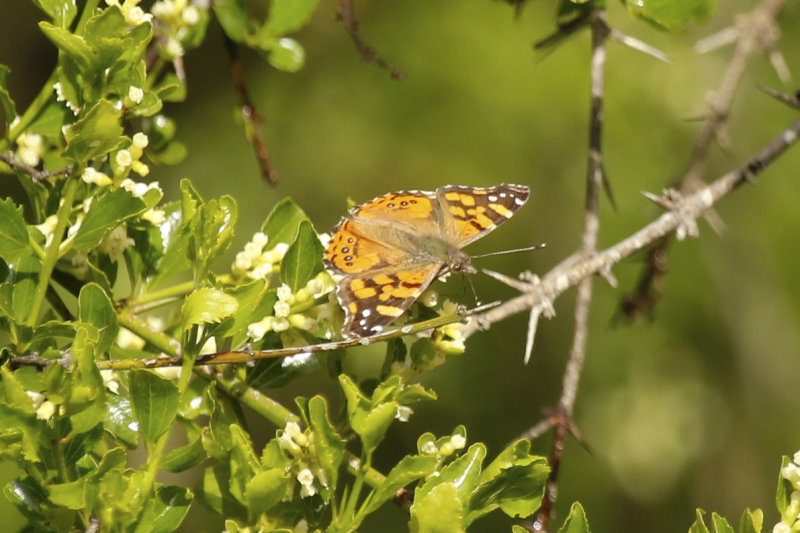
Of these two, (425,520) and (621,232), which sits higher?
(425,520)

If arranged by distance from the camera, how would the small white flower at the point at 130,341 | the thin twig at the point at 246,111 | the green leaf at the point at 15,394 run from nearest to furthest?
the green leaf at the point at 15,394, the small white flower at the point at 130,341, the thin twig at the point at 246,111

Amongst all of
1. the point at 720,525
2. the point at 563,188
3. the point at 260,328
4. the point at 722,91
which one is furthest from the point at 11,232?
the point at 563,188

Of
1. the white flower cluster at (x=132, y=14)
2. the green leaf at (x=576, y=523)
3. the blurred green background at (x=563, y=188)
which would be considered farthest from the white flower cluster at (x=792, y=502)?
the blurred green background at (x=563, y=188)

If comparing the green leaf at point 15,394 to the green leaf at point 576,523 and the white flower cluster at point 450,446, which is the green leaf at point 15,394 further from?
the green leaf at point 576,523

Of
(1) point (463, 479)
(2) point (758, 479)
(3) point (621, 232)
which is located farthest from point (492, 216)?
(2) point (758, 479)

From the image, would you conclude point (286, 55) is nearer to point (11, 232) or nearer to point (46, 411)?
point (11, 232)

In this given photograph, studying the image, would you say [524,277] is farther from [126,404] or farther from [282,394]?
[282,394]

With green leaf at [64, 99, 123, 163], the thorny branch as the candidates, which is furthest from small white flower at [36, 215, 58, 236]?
the thorny branch
